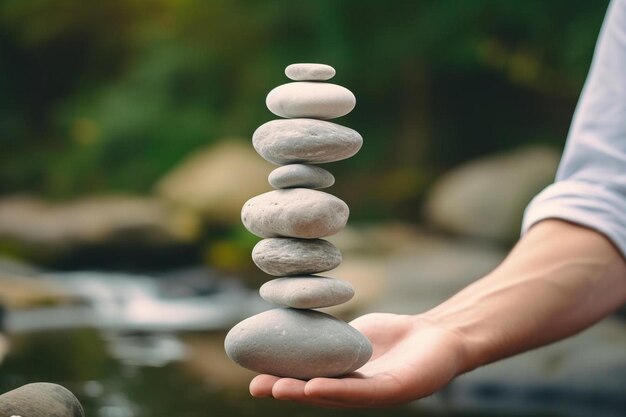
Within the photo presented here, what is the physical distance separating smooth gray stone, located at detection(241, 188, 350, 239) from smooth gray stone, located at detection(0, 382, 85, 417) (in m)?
0.42

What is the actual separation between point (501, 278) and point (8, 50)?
7830mm

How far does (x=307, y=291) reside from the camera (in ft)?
4.11

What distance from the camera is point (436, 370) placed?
1276 millimetres

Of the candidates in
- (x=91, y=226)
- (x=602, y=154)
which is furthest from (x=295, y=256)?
(x=91, y=226)

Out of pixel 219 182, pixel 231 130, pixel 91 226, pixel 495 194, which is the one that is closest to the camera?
pixel 495 194

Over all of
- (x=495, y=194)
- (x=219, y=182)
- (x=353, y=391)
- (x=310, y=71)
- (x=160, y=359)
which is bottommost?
(x=353, y=391)

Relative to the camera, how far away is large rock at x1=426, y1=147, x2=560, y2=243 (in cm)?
660

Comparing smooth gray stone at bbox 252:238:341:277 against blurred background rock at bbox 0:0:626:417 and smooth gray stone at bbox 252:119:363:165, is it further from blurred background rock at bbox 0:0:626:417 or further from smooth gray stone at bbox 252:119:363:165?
blurred background rock at bbox 0:0:626:417

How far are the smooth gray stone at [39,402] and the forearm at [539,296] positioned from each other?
0.56m

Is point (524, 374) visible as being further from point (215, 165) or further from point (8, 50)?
point (8, 50)

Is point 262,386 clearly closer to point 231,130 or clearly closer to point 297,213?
point 297,213

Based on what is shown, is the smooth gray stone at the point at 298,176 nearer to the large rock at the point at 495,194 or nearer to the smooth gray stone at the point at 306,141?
the smooth gray stone at the point at 306,141

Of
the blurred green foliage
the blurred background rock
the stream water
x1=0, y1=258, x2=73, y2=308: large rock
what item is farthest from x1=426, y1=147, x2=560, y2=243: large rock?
x1=0, y1=258, x2=73, y2=308: large rock

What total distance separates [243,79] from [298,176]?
726cm
